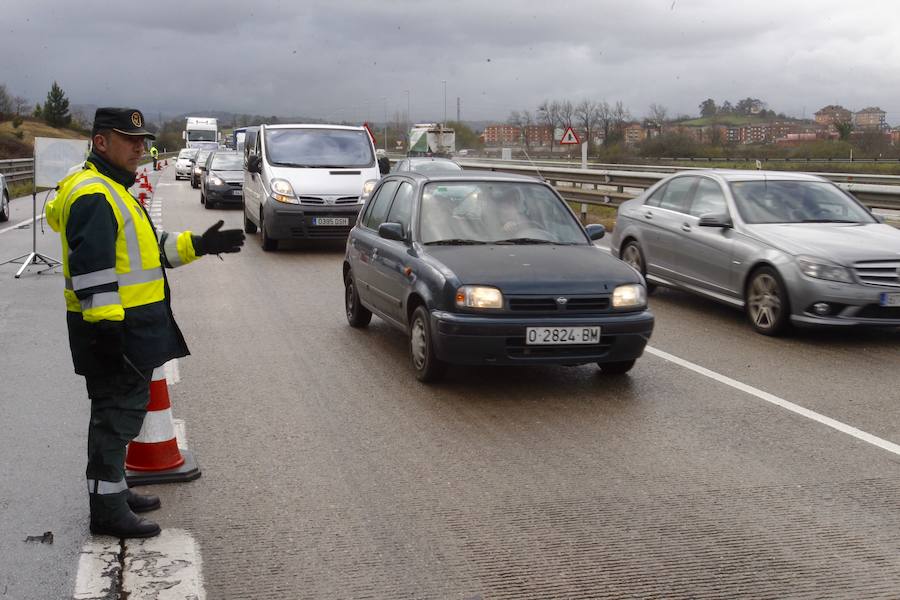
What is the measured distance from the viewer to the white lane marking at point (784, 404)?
605 cm

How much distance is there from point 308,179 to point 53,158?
388 centimetres

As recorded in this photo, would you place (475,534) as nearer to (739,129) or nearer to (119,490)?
(119,490)

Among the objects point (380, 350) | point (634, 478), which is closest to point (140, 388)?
point (634, 478)

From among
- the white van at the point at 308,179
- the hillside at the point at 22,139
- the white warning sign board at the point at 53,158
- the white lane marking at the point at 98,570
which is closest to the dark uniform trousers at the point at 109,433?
the white lane marking at the point at 98,570

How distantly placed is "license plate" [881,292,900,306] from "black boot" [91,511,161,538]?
6728 millimetres

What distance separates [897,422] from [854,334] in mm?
3412

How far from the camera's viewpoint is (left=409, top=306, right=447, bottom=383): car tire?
7207 mm

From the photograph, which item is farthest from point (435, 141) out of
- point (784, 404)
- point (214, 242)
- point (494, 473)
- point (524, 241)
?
point (214, 242)

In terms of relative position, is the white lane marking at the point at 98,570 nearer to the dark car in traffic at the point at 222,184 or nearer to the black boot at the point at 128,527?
the black boot at the point at 128,527

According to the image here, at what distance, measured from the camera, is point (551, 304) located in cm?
700

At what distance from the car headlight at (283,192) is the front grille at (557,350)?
9.72m

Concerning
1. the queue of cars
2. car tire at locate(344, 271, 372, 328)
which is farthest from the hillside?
the queue of cars

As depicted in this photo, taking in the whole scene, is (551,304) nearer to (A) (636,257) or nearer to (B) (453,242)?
(B) (453,242)

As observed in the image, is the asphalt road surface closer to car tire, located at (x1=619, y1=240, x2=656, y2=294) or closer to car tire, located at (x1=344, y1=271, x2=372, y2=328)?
car tire, located at (x1=344, y1=271, x2=372, y2=328)
